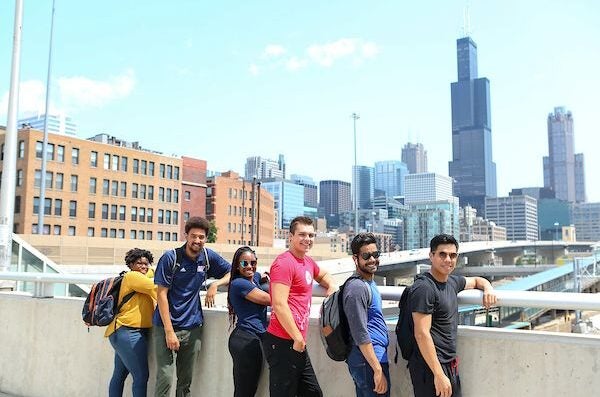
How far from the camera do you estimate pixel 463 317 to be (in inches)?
167

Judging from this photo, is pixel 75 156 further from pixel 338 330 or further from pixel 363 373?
pixel 363 373

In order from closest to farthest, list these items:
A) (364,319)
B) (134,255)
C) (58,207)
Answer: (364,319) → (134,255) → (58,207)

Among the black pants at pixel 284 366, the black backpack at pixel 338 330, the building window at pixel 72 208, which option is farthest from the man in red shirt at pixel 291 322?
the building window at pixel 72 208

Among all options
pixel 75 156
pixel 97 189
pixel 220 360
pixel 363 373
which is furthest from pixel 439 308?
pixel 97 189

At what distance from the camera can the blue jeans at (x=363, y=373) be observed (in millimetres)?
3682

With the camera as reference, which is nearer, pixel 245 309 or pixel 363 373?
pixel 363 373

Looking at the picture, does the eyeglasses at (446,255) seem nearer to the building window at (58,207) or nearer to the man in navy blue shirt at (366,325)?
the man in navy blue shirt at (366,325)

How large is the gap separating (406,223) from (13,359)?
183m

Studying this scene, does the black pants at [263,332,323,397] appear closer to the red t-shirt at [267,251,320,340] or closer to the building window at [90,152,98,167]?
the red t-shirt at [267,251,320,340]

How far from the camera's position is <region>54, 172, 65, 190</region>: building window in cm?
6794

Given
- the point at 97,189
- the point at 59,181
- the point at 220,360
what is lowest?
the point at 220,360

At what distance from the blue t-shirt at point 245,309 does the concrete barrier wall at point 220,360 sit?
0.43 metres

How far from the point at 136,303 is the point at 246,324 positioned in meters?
1.22

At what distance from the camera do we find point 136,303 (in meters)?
4.94
